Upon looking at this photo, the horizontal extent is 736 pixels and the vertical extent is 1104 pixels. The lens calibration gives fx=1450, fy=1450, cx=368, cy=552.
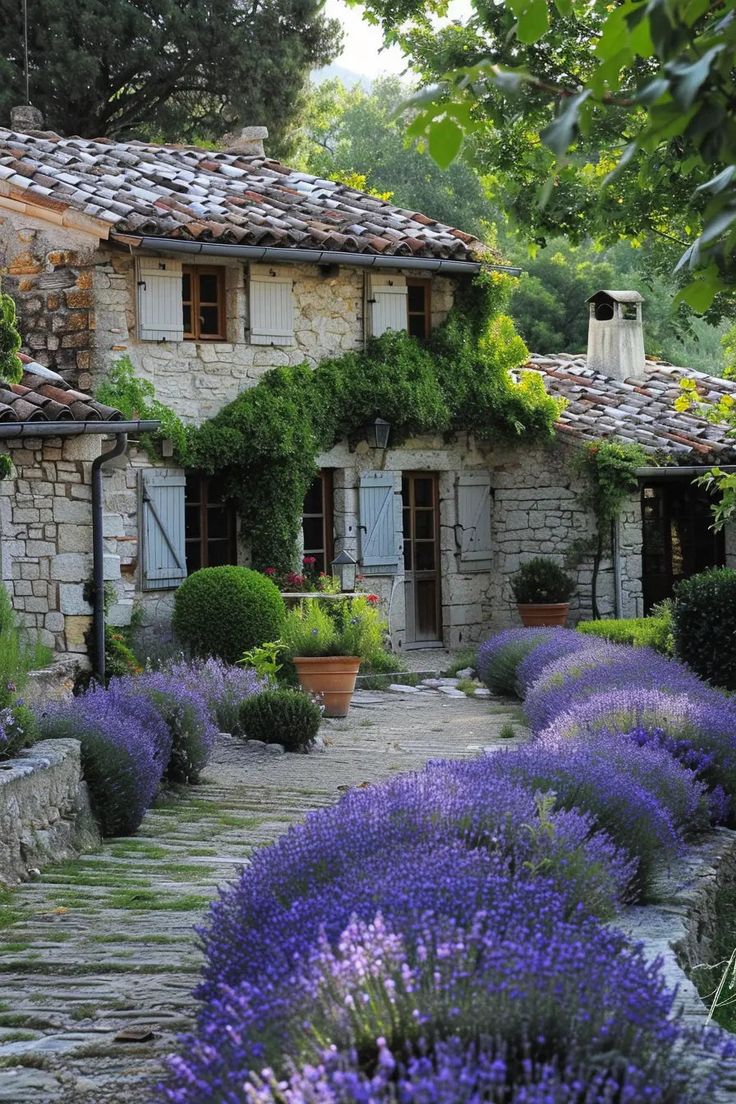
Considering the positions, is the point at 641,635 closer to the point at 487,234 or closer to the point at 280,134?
the point at 280,134

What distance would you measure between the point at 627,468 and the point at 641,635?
3.77 m

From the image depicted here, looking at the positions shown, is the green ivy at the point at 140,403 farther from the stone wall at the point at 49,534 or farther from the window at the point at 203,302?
the stone wall at the point at 49,534

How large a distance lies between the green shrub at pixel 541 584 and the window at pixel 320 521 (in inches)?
95.1

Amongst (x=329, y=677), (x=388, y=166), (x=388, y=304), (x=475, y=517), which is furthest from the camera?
(x=388, y=166)

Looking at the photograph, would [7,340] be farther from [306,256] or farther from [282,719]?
[306,256]

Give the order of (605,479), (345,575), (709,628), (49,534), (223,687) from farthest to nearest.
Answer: (605,479) < (345,575) < (49,534) < (709,628) < (223,687)

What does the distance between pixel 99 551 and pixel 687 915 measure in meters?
7.92

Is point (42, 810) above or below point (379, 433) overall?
below

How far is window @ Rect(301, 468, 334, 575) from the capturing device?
16.3 m

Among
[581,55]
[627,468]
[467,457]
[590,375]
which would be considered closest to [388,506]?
[467,457]

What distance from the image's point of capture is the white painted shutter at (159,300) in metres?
14.8

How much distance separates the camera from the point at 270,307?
51.3 ft

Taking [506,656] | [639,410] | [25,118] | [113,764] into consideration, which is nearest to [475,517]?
[639,410]

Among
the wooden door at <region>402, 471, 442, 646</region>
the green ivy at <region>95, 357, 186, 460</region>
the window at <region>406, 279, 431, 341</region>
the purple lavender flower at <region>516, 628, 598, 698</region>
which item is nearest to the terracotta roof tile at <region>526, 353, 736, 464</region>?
the wooden door at <region>402, 471, 442, 646</region>
